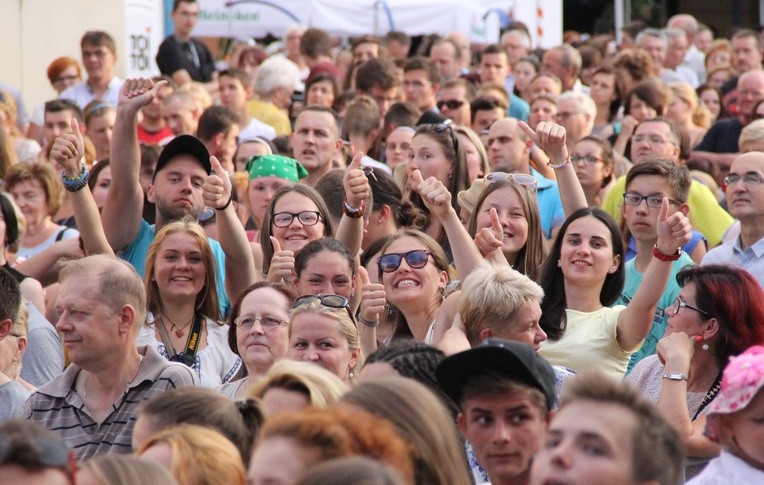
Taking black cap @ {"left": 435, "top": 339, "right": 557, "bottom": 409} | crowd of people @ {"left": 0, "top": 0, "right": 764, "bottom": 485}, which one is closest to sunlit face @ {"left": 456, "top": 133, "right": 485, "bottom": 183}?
crowd of people @ {"left": 0, "top": 0, "right": 764, "bottom": 485}

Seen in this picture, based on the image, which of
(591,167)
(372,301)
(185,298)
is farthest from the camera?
(591,167)

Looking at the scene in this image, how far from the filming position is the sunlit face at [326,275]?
600 cm

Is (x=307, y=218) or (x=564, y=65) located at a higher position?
(x=564, y=65)

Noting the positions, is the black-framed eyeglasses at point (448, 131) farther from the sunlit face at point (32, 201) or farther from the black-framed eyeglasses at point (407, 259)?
the sunlit face at point (32, 201)

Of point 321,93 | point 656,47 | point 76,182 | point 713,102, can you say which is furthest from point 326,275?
point 656,47

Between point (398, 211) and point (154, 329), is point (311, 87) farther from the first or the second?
point (154, 329)

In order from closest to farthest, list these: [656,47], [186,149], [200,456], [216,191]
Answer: [200,456]
[216,191]
[186,149]
[656,47]

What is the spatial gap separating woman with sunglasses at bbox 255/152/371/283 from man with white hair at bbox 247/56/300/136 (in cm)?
477

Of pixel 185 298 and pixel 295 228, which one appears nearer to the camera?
pixel 185 298

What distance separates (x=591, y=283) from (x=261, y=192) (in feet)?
8.35

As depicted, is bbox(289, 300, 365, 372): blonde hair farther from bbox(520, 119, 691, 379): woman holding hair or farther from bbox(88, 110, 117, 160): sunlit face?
bbox(88, 110, 117, 160): sunlit face

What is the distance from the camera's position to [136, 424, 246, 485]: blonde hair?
364cm

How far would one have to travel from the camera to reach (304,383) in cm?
401

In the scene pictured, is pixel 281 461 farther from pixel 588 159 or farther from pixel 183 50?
pixel 183 50
